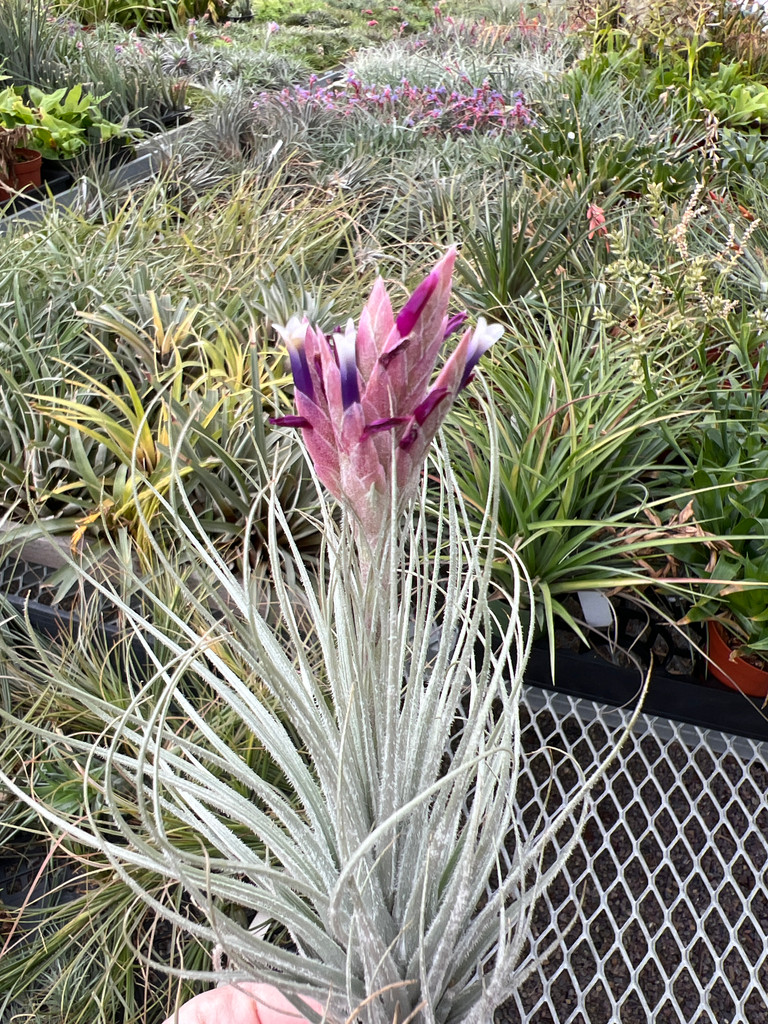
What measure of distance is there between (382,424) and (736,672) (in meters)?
0.90

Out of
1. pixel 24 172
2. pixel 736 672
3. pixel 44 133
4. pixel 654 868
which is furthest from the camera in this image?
pixel 44 133

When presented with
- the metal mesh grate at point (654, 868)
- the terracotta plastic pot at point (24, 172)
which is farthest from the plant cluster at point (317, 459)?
the terracotta plastic pot at point (24, 172)

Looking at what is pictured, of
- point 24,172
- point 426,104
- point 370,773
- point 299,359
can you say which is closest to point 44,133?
point 24,172

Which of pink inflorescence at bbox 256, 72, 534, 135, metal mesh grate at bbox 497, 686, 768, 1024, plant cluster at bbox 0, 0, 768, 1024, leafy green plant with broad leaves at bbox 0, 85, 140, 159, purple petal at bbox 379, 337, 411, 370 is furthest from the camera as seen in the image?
pink inflorescence at bbox 256, 72, 534, 135

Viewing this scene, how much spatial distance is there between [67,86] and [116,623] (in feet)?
11.9

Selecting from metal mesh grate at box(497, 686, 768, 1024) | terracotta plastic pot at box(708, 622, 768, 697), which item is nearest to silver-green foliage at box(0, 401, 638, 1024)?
metal mesh grate at box(497, 686, 768, 1024)

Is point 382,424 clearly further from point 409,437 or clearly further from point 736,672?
point 736,672

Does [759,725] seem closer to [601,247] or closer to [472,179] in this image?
[601,247]

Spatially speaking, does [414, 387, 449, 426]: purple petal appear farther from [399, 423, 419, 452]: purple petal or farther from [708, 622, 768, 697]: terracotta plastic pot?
[708, 622, 768, 697]: terracotta plastic pot

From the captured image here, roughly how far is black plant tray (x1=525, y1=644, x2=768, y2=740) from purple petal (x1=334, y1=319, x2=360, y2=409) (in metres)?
0.75

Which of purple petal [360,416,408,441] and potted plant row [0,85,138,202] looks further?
potted plant row [0,85,138,202]

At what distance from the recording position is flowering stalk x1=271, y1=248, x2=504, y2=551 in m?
0.58

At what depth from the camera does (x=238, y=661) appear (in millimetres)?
1244

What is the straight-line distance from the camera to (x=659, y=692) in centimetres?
122
